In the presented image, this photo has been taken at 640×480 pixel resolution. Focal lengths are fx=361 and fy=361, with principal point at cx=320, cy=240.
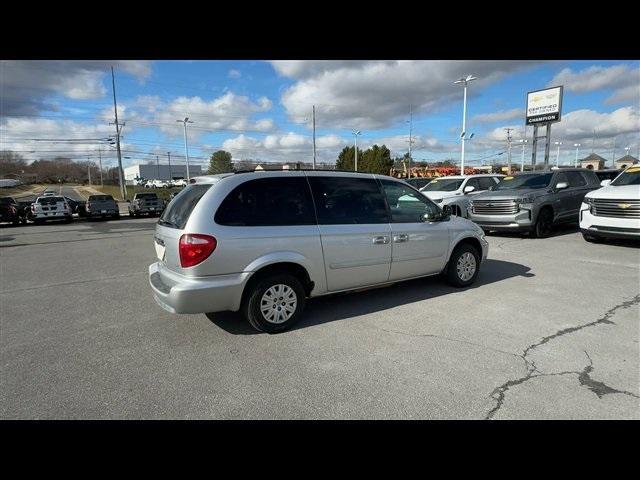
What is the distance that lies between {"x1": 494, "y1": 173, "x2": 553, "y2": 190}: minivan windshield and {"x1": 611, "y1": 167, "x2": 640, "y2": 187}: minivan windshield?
168 centimetres

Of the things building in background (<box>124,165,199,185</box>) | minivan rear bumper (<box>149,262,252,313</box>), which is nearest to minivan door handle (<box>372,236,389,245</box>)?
minivan rear bumper (<box>149,262,252,313</box>)

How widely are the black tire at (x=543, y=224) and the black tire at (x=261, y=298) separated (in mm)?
8621

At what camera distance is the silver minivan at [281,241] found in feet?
12.0

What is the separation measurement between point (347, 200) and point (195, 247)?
196cm

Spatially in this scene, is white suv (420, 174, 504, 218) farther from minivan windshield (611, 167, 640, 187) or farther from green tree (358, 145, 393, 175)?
Result: green tree (358, 145, 393, 175)

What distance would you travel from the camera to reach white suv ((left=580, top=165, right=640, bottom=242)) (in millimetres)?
8031

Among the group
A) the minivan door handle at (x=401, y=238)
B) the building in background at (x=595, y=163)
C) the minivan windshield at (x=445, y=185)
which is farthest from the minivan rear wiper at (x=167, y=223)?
the building in background at (x=595, y=163)

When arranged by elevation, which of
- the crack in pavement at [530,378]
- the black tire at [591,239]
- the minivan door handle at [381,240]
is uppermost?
the minivan door handle at [381,240]

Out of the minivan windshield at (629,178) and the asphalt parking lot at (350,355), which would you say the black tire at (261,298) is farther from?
the minivan windshield at (629,178)

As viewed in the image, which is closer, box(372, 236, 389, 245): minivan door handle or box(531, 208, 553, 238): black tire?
box(372, 236, 389, 245): minivan door handle
